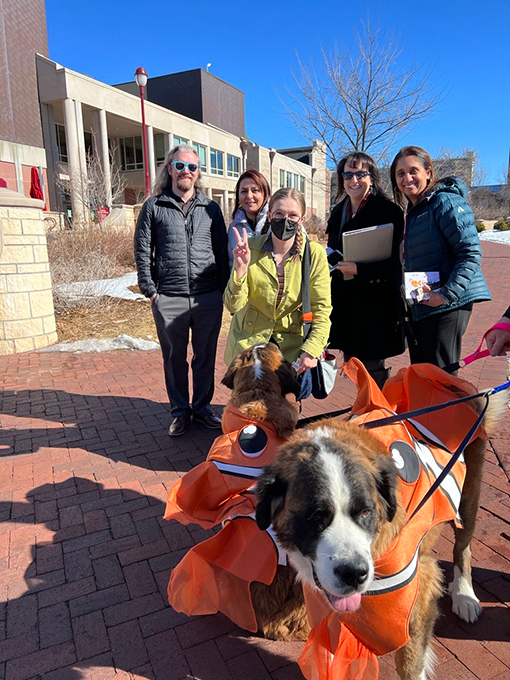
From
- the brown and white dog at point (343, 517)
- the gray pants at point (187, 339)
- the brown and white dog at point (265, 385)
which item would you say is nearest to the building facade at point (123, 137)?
the gray pants at point (187, 339)

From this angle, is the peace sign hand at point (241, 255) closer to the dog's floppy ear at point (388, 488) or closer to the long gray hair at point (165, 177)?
the long gray hair at point (165, 177)

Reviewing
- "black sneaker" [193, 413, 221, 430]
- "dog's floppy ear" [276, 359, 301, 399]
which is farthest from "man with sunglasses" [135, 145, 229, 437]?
"dog's floppy ear" [276, 359, 301, 399]

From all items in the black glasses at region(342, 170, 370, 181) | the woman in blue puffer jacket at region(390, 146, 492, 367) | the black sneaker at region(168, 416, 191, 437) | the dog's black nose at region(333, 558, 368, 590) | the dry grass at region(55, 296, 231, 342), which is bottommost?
the black sneaker at region(168, 416, 191, 437)

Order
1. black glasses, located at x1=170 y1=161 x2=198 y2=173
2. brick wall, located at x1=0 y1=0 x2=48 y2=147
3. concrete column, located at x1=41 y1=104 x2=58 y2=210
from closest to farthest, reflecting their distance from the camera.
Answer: black glasses, located at x1=170 y1=161 x2=198 y2=173, brick wall, located at x1=0 y1=0 x2=48 y2=147, concrete column, located at x1=41 y1=104 x2=58 y2=210

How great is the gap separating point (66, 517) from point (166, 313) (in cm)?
209

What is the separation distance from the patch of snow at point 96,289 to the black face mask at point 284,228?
8186 mm

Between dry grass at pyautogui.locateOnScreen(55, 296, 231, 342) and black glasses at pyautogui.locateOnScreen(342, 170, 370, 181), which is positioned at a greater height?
black glasses at pyautogui.locateOnScreen(342, 170, 370, 181)

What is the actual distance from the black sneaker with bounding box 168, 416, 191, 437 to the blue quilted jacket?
272 cm

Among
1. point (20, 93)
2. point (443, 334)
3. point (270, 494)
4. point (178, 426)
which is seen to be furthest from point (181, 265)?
point (20, 93)

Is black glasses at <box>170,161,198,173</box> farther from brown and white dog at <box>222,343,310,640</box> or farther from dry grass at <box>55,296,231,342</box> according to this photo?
dry grass at <box>55,296,231,342</box>

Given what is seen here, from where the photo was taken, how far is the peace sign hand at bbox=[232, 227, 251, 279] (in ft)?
10.6

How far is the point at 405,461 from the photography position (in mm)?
2154

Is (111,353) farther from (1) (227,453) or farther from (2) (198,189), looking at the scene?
(1) (227,453)

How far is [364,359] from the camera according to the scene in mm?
4062
